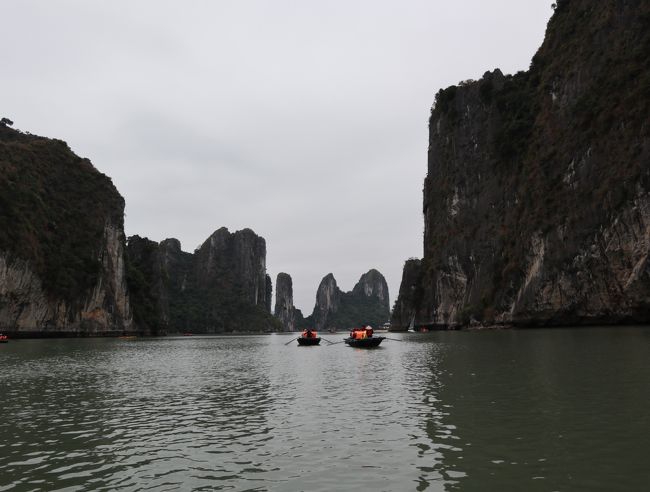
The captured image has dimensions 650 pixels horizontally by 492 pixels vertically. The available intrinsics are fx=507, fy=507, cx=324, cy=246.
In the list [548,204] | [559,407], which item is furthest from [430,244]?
[559,407]

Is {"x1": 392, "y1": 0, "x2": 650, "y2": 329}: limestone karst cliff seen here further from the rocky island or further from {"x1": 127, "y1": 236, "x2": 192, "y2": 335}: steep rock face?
{"x1": 127, "y1": 236, "x2": 192, "y2": 335}: steep rock face

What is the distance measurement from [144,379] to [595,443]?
898 inches

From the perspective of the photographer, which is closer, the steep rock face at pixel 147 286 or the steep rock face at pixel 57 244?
the steep rock face at pixel 57 244

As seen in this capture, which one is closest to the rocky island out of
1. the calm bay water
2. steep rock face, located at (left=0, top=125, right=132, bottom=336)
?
steep rock face, located at (left=0, top=125, right=132, bottom=336)

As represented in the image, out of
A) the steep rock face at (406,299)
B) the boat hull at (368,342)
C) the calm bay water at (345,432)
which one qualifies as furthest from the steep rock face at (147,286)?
the calm bay water at (345,432)

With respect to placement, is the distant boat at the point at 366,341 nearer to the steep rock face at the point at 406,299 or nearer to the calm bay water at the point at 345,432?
the calm bay water at the point at 345,432

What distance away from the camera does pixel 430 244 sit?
125 metres

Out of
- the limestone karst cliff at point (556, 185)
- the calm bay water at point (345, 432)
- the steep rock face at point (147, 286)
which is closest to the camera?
the calm bay water at point (345, 432)

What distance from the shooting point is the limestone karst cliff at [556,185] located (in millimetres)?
59625

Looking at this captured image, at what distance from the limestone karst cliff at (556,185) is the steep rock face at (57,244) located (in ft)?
253

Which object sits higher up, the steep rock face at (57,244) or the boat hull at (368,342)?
the steep rock face at (57,244)

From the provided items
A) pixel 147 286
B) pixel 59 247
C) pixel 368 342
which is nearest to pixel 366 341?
pixel 368 342

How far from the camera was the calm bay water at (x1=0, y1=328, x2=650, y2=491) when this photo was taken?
963cm

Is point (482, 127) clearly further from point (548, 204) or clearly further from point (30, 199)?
point (30, 199)
